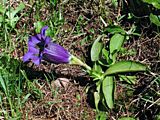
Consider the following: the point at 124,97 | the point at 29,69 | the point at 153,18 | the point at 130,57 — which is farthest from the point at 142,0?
the point at 29,69

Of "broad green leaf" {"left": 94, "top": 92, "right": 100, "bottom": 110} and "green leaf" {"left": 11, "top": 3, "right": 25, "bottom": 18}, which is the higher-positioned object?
"green leaf" {"left": 11, "top": 3, "right": 25, "bottom": 18}

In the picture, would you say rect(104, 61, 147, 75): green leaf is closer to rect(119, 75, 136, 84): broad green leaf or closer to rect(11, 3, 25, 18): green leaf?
rect(119, 75, 136, 84): broad green leaf

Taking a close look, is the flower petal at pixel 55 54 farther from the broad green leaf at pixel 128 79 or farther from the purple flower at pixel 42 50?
the broad green leaf at pixel 128 79

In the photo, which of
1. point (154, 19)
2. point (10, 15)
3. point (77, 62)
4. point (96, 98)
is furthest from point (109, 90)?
point (10, 15)

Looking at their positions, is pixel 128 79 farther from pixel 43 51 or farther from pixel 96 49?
pixel 43 51

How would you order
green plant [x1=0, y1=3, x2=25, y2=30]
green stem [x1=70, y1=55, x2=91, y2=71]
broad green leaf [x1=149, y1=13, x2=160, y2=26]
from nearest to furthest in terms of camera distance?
green stem [x1=70, y1=55, x2=91, y2=71]
broad green leaf [x1=149, y1=13, x2=160, y2=26]
green plant [x1=0, y1=3, x2=25, y2=30]

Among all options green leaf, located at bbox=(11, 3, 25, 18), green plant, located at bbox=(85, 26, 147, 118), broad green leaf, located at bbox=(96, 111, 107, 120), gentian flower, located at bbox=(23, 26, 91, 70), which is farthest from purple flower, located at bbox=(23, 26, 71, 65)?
green leaf, located at bbox=(11, 3, 25, 18)
